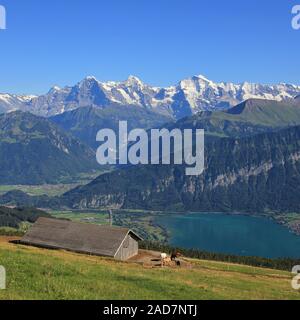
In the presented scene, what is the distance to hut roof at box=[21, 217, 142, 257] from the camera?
79.4 metres

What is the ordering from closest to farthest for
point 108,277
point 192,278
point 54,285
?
1. point 54,285
2. point 108,277
3. point 192,278

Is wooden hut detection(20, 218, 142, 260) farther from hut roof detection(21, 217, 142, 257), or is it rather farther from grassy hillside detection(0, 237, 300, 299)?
grassy hillside detection(0, 237, 300, 299)

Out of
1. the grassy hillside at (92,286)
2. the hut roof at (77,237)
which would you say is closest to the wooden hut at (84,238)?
the hut roof at (77,237)

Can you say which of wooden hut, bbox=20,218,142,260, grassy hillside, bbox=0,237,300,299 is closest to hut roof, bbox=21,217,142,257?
wooden hut, bbox=20,218,142,260

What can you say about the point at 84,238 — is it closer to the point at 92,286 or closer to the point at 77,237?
the point at 77,237

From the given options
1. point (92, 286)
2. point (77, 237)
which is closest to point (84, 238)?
point (77, 237)

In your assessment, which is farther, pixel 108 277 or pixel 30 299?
pixel 108 277

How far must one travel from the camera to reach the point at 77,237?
81938 millimetres

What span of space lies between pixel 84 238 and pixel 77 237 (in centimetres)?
140
